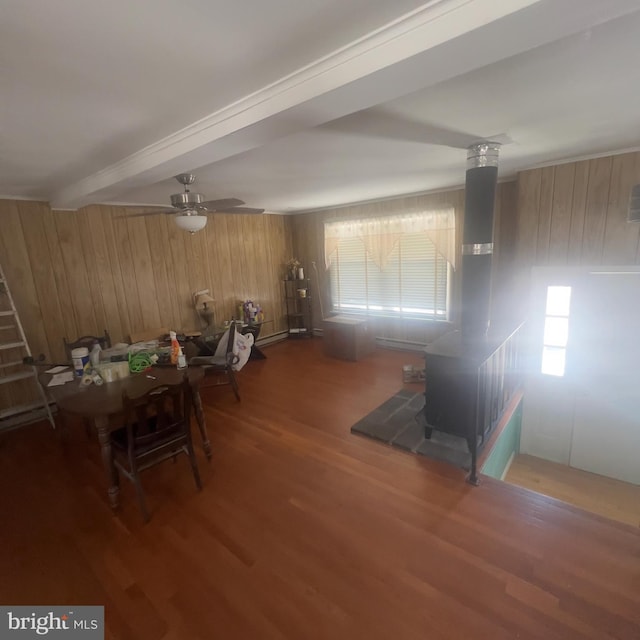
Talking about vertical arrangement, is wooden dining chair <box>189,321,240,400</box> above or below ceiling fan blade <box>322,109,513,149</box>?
below

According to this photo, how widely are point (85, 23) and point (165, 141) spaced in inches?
39.5

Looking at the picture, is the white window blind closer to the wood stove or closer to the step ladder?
the wood stove

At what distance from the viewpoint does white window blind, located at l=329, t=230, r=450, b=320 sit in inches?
182

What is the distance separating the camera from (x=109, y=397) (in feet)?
7.22

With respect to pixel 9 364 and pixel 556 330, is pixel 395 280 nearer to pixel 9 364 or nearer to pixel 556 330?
pixel 556 330

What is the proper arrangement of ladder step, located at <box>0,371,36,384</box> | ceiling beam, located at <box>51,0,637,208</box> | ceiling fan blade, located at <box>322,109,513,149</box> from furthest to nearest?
ladder step, located at <box>0,371,36,384</box> → ceiling fan blade, located at <box>322,109,513,149</box> → ceiling beam, located at <box>51,0,637,208</box>

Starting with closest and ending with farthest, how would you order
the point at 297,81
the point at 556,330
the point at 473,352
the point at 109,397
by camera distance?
the point at 297,81 < the point at 109,397 < the point at 473,352 < the point at 556,330

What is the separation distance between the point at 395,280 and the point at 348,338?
3.83 ft

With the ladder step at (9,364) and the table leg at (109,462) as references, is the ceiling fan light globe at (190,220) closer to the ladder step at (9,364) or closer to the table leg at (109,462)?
the table leg at (109,462)

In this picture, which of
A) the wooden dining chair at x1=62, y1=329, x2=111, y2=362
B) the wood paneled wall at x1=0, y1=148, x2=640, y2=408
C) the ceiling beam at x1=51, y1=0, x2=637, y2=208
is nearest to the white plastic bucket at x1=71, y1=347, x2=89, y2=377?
the wooden dining chair at x1=62, y1=329, x2=111, y2=362

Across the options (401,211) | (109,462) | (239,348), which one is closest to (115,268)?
(239,348)

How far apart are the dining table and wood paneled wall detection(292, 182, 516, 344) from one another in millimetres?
3335

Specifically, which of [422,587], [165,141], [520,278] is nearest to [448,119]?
[165,141]

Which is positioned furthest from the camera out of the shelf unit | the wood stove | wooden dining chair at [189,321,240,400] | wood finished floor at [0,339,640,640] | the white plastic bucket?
the shelf unit
